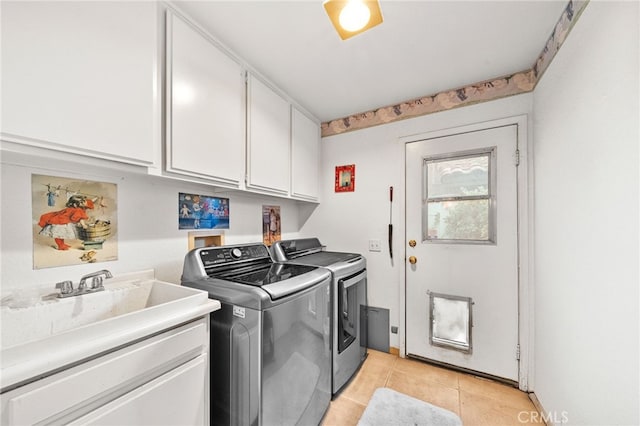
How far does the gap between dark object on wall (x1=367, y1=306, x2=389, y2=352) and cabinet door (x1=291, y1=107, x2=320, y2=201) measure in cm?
131

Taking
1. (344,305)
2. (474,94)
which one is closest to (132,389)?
(344,305)

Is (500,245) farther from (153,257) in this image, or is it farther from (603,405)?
(153,257)

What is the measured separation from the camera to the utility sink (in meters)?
0.61

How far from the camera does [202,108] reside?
131cm

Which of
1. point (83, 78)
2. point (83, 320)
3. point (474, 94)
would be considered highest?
point (474, 94)

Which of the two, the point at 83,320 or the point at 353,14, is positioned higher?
the point at 353,14

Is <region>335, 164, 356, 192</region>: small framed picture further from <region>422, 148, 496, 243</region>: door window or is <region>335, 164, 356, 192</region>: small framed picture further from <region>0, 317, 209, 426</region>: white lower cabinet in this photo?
<region>0, 317, 209, 426</region>: white lower cabinet

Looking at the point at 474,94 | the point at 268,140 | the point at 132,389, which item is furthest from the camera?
the point at 474,94

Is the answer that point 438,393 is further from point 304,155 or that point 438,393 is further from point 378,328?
point 304,155

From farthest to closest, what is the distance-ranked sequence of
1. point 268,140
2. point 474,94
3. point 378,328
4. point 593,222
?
1. point 378,328
2. point 474,94
3. point 268,140
4. point 593,222

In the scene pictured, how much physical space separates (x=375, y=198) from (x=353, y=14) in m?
1.48

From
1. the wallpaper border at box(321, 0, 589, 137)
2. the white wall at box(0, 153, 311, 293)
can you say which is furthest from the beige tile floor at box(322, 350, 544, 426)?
the wallpaper border at box(321, 0, 589, 137)

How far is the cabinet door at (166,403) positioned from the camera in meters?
0.75

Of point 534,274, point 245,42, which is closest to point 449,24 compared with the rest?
point 245,42
